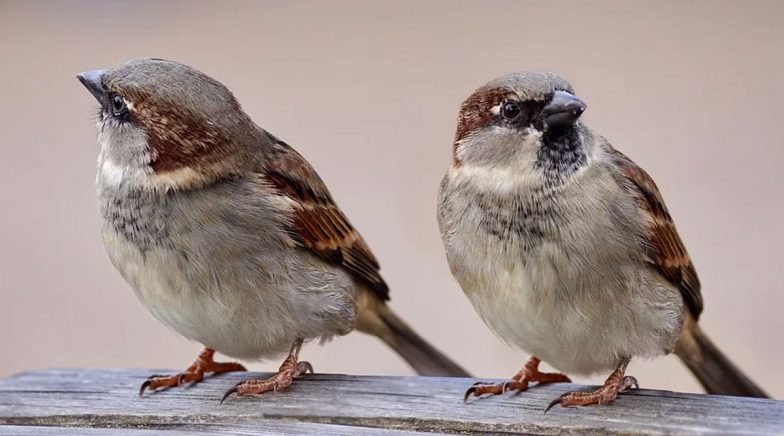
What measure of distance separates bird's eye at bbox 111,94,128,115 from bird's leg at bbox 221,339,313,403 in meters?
0.74

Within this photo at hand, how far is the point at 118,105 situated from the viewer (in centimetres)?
335

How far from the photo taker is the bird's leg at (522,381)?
338cm

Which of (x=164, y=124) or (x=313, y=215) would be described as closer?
(x=164, y=124)

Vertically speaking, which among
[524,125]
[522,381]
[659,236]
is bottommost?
[522,381]

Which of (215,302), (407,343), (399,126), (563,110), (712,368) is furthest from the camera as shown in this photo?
(399,126)

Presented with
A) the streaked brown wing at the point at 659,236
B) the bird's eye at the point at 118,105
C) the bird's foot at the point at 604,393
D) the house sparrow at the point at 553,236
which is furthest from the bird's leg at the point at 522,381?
the bird's eye at the point at 118,105

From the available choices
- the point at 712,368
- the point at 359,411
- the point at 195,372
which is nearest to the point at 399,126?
the point at 712,368

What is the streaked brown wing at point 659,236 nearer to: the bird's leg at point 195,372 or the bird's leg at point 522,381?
the bird's leg at point 522,381

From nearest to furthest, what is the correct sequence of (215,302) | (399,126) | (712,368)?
(215,302) < (712,368) < (399,126)

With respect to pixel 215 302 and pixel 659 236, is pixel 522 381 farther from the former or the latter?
pixel 215 302

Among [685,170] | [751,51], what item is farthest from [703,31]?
[685,170]

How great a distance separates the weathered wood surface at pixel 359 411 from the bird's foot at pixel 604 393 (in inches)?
0.9

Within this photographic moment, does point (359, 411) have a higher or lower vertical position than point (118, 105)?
lower

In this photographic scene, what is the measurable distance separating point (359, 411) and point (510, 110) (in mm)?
779
